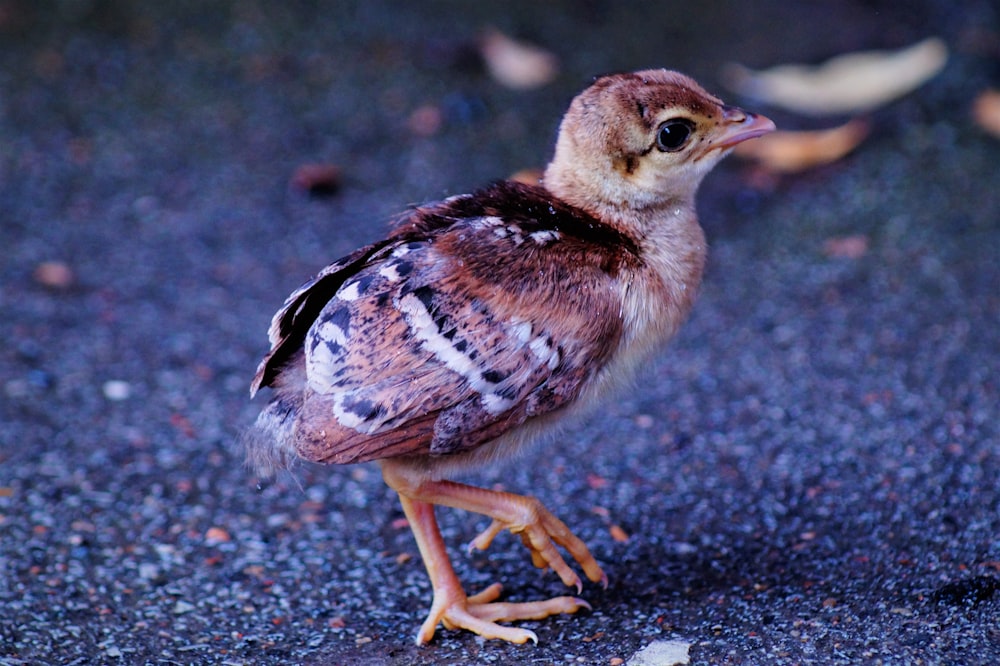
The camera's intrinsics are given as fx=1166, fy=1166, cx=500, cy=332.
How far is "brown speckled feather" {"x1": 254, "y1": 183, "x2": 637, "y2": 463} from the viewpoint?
254 centimetres

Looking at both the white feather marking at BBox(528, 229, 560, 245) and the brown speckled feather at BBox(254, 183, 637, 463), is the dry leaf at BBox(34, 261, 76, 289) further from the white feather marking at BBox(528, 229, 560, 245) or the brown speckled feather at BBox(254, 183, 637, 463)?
the white feather marking at BBox(528, 229, 560, 245)

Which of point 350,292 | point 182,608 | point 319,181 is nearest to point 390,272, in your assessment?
point 350,292

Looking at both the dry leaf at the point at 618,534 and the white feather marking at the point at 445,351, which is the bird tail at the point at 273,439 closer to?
the white feather marking at the point at 445,351

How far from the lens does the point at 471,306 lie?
2.58 metres

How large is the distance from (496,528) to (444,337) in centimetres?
64

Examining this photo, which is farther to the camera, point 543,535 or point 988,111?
point 988,111

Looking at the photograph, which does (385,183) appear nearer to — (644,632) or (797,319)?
(797,319)

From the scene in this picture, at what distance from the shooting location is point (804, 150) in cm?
529

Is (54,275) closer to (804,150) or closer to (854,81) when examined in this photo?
(804,150)

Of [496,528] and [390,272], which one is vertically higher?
[390,272]

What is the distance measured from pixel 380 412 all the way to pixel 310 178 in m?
3.08

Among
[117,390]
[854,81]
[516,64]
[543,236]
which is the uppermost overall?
[516,64]

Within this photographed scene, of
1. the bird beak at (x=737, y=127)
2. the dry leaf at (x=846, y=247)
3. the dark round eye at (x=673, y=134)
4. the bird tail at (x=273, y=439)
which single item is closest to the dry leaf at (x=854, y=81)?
the dry leaf at (x=846, y=247)

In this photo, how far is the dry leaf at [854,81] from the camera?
5.52 meters
